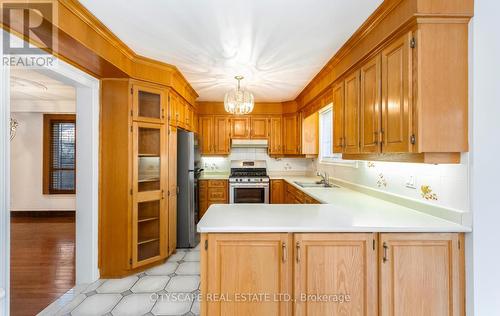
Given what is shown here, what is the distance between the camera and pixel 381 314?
1616 millimetres

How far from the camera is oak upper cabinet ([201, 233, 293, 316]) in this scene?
165cm

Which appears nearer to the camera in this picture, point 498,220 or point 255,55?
point 498,220

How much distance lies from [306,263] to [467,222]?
1.05 metres

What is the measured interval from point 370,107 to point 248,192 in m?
3.03

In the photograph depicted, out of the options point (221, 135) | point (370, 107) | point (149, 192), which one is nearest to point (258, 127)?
point (221, 135)

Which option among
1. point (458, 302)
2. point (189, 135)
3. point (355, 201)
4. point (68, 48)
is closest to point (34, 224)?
point (189, 135)

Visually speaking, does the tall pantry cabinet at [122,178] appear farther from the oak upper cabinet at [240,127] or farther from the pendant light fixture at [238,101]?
the oak upper cabinet at [240,127]

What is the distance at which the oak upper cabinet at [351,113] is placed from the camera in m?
2.32

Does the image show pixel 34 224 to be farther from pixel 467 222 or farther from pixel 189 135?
pixel 467 222

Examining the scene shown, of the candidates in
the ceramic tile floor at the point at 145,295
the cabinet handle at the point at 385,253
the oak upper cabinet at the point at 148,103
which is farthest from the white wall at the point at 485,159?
the oak upper cabinet at the point at 148,103

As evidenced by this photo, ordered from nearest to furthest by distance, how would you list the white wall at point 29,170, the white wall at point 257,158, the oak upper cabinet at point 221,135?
1. the oak upper cabinet at point 221,135
2. the white wall at point 29,170
3. the white wall at point 257,158

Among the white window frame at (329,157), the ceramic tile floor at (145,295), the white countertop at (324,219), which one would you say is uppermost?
the white window frame at (329,157)

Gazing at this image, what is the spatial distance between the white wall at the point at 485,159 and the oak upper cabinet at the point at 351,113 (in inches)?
34.0

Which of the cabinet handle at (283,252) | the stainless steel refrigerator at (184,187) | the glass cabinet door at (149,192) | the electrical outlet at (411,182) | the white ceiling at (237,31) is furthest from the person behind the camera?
the stainless steel refrigerator at (184,187)
